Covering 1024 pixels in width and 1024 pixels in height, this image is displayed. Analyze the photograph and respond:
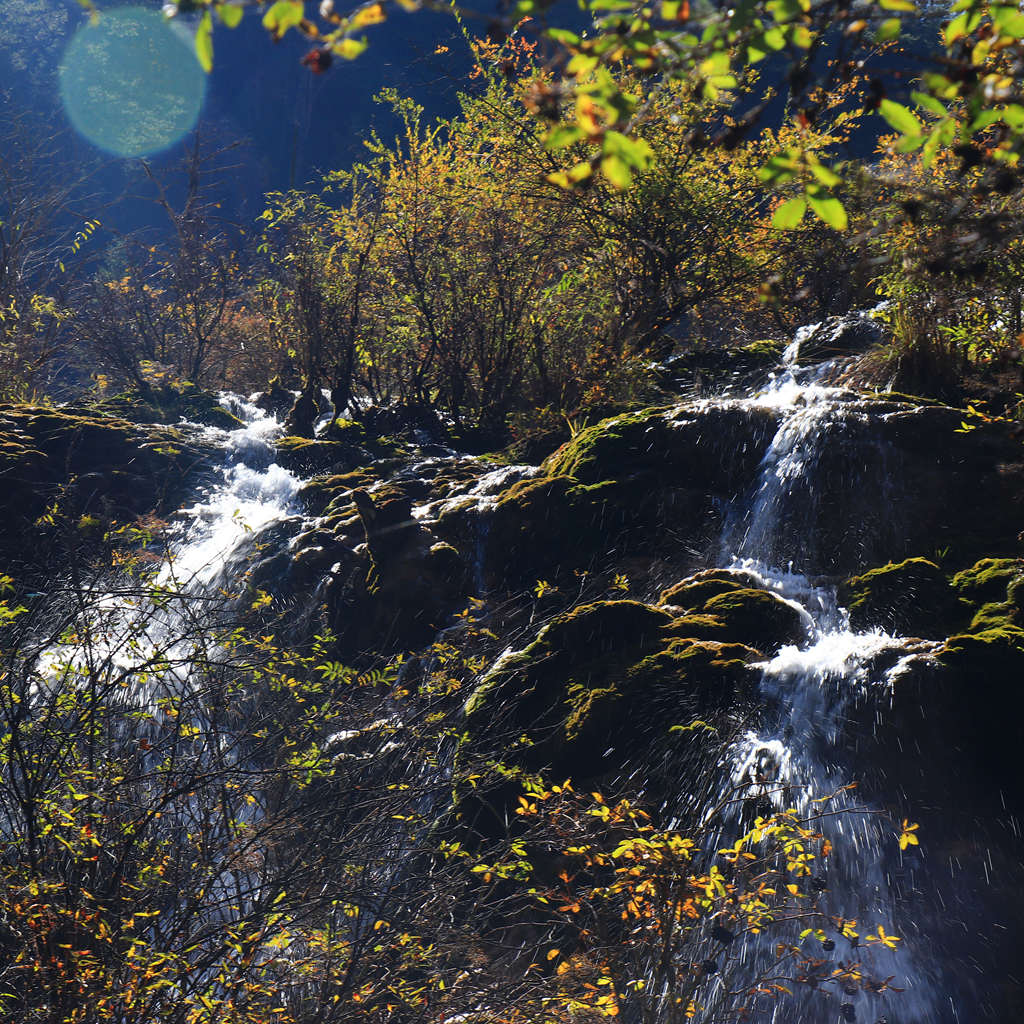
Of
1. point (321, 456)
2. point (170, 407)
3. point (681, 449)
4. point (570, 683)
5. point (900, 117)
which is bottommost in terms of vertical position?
point (570, 683)

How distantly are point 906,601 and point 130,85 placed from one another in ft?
186

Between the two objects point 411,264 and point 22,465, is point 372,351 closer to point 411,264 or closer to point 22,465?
point 411,264

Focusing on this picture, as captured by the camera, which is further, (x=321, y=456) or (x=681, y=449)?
(x=321, y=456)

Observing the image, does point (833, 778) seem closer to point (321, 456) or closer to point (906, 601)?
point (906, 601)

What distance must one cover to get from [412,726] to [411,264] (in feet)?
32.0

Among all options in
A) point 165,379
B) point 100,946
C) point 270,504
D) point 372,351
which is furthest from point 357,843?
point 165,379

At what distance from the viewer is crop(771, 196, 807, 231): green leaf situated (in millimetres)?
1915

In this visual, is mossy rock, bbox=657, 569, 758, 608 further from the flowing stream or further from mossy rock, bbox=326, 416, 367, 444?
mossy rock, bbox=326, 416, 367, 444

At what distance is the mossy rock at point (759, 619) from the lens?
6152 millimetres

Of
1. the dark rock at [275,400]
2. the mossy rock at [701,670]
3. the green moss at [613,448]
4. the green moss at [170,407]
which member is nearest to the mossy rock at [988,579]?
the mossy rock at [701,670]

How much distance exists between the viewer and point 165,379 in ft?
64.0

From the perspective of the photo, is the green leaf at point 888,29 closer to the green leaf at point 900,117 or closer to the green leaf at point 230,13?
the green leaf at point 900,117

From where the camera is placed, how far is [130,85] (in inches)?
1957

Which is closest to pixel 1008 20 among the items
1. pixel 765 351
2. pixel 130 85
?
pixel 765 351
